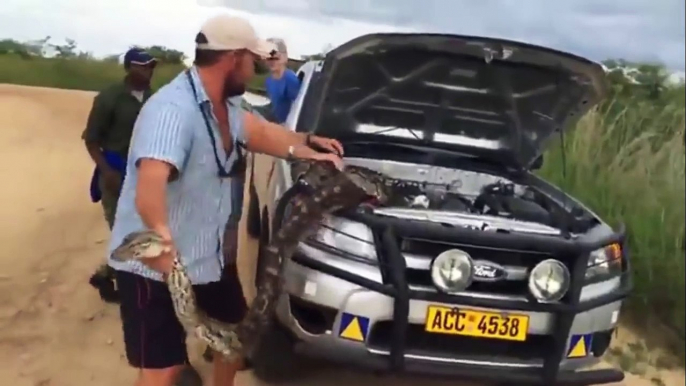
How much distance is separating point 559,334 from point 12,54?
1.27 metres

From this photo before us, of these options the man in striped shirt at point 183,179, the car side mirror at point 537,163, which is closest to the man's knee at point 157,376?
the man in striped shirt at point 183,179

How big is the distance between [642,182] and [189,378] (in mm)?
1254

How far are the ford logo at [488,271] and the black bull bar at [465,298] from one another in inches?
1.9

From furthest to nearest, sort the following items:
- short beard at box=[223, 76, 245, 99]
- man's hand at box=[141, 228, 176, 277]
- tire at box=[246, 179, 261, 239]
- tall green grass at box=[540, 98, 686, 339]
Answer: tall green grass at box=[540, 98, 686, 339] → tire at box=[246, 179, 261, 239] → short beard at box=[223, 76, 245, 99] → man's hand at box=[141, 228, 176, 277]

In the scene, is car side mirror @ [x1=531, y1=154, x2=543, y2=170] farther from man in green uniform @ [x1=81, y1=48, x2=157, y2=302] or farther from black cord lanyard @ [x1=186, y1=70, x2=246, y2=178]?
man in green uniform @ [x1=81, y1=48, x2=157, y2=302]

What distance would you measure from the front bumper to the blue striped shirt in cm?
19

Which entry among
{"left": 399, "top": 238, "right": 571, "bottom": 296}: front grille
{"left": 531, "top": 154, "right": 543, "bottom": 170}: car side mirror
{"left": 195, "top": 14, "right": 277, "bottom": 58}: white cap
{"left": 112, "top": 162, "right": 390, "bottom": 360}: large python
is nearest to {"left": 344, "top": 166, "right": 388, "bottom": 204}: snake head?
{"left": 112, "top": 162, "right": 390, "bottom": 360}: large python

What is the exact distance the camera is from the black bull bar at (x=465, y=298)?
1.91 m

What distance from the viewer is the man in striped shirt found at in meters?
1.67

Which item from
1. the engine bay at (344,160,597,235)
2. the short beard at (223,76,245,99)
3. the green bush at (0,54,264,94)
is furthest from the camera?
the engine bay at (344,160,597,235)

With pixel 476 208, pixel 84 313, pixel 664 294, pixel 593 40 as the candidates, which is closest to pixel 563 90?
pixel 593 40

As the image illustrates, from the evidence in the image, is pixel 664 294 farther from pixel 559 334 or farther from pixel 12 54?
pixel 12 54

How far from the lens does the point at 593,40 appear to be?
7.57 feet

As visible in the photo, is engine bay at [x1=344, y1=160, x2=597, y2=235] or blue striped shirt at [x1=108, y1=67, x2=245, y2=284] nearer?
blue striped shirt at [x1=108, y1=67, x2=245, y2=284]
